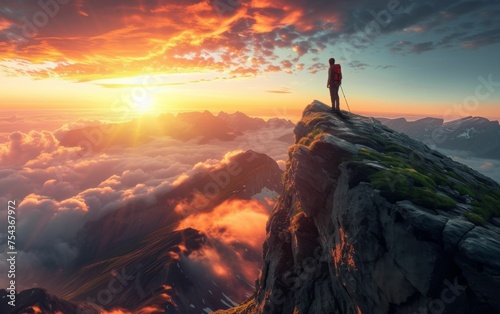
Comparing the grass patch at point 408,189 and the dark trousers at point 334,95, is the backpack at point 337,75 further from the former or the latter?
the grass patch at point 408,189

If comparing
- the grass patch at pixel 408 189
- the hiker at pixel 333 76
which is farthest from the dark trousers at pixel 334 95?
the grass patch at pixel 408 189

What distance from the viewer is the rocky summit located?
16406 mm

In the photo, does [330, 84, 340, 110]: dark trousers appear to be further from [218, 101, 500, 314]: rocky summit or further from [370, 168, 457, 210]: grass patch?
[370, 168, 457, 210]: grass patch

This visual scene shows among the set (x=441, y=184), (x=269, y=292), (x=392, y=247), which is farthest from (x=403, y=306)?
(x=269, y=292)

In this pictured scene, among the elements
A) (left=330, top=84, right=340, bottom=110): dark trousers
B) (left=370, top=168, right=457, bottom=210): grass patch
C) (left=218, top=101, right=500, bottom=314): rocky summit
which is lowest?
(left=218, top=101, right=500, bottom=314): rocky summit

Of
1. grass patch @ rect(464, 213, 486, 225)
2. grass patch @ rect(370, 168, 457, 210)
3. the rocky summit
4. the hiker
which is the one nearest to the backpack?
the hiker

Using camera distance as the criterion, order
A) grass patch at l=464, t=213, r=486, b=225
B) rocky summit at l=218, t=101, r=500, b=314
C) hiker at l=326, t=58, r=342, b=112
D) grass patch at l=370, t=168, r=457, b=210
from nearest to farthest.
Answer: rocky summit at l=218, t=101, r=500, b=314, grass patch at l=464, t=213, r=486, b=225, grass patch at l=370, t=168, r=457, b=210, hiker at l=326, t=58, r=342, b=112

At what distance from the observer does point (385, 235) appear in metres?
20.3

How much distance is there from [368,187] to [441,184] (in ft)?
35.0

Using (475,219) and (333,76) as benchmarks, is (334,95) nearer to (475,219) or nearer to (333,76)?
(333,76)

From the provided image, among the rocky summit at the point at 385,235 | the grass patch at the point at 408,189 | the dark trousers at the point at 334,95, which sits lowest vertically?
the rocky summit at the point at 385,235

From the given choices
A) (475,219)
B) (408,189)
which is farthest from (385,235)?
(475,219)

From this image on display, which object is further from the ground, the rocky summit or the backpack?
the backpack

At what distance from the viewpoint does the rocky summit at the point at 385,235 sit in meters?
16.4
